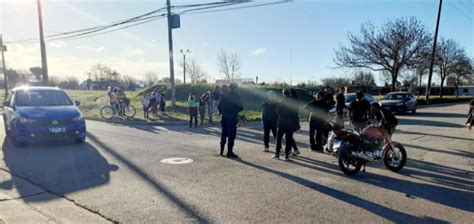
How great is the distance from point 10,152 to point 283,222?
25.6 ft

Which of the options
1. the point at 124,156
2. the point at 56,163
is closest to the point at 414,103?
the point at 124,156

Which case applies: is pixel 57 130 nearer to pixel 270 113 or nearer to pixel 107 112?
pixel 270 113

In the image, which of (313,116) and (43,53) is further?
(43,53)

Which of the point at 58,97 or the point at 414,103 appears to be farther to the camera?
the point at 414,103

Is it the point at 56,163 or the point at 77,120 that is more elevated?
the point at 77,120

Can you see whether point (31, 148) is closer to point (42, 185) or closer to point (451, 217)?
point (42, 185)

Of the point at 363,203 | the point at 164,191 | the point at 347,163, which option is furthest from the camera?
the point at 347,163

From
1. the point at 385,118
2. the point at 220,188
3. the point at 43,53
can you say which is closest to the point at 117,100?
the point at 43,53

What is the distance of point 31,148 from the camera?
968 centimetres

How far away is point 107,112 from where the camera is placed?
19.8 m

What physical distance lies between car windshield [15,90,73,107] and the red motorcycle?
8.10 meters

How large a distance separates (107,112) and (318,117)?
1371cm

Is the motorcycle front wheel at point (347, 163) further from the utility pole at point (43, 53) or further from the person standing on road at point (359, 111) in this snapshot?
the utility pole at point (43, 53)

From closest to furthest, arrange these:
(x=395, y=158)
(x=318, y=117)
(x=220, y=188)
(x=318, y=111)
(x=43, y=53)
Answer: (x=220, y=188) < (x=395, y=158) < (x=318, y=111) < (x=318, y=117) < (x=43, y=53)
